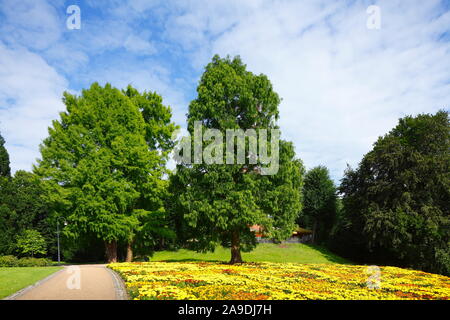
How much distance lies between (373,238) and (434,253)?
17.3 ft

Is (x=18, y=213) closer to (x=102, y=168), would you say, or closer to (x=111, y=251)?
(x=111, y=251)

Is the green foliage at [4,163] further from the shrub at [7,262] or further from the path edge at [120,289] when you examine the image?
the path edge at [120,289]

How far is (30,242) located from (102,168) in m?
22.5

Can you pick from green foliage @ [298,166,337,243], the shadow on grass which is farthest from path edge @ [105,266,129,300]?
green foliage @ [298,166,337,243]

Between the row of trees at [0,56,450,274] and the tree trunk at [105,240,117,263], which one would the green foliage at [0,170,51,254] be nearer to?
the row of trees at [0,56,450,274]

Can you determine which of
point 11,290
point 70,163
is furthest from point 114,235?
point 11,290

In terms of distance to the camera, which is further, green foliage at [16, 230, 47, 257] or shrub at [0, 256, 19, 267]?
green foliage at [16, 230, 47, 257]

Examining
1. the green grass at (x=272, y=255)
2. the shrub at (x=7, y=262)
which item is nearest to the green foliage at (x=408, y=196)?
the green grass at (x=272, y=255)

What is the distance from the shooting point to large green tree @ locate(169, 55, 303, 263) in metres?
19.6

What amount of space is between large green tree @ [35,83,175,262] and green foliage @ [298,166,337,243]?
30.7m

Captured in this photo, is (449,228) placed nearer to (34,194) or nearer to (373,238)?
(373,238)

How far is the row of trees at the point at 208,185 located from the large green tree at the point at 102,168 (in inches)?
3.7

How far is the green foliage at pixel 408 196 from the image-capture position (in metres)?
29.9

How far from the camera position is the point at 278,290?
11.2 metres
